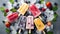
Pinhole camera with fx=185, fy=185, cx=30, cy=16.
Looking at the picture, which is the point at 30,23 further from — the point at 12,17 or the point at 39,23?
the point at 12,17

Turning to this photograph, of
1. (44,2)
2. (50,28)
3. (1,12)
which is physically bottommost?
(50,28)

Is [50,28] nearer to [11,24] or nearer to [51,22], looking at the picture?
[51,22]

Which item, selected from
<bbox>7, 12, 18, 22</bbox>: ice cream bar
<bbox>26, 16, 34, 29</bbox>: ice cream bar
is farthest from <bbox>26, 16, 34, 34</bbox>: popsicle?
<bbox>7, 12, 18, 22</bbox>: ice cream bar

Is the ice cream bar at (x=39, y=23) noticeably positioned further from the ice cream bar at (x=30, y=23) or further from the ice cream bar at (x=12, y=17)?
the ice cream bar at (x=12, y=17)

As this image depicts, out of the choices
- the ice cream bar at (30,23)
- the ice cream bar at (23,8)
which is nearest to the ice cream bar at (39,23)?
the ice cream bar at (30,23)

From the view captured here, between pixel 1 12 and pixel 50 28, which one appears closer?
pixel 50 28

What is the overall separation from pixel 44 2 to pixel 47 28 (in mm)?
263

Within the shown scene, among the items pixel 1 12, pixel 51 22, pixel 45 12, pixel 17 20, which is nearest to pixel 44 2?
pixel 45 12

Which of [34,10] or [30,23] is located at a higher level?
[34,10]

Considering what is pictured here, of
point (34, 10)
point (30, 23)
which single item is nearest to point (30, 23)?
point (30, 23)

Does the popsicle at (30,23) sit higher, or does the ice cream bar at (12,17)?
the ice cream bar at (12,17)

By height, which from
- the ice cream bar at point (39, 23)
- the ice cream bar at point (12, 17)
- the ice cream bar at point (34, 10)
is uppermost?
the ice cream bar at point (34, 10)

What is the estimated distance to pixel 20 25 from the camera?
1854 mm

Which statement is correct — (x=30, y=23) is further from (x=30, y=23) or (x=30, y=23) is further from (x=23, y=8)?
(x=23, y=8)
